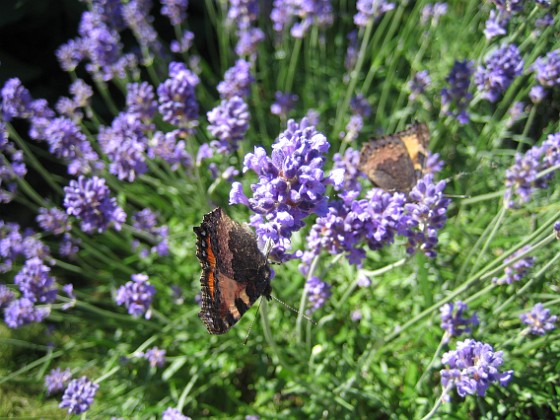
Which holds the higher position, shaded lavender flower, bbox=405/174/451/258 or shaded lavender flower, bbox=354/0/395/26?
shaded lavender flower, bbox=354/0/395/26

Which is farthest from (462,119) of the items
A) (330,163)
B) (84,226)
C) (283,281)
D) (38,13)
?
(38,13)

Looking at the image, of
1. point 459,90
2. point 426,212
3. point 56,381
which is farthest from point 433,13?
point 56,381

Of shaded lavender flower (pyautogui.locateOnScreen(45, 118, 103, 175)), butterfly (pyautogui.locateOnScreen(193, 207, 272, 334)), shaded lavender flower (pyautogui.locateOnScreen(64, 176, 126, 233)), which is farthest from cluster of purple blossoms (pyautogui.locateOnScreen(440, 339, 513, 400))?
shaded lavender flower (pyautogui.locateOnScreen(45, 118, 103, 175))

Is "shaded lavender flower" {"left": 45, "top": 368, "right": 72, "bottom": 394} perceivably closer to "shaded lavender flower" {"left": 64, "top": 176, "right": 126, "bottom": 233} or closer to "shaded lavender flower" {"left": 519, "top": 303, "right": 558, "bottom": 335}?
"shaded lavender flower" {"left": 64, "top": 176, "right": 126, "bottom": 233}

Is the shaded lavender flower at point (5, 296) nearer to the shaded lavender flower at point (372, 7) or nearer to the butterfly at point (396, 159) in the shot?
the butterfly at point (396, 159)

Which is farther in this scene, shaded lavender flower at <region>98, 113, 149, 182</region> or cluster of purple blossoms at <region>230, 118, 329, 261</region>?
shaded lavender flower at <region>98, 113, 149, 182</region>

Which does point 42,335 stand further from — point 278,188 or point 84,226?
point 278,188
